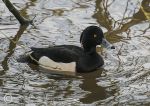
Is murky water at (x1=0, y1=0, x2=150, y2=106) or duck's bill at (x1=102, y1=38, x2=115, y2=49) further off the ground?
duck's bill at (x1=102, y1=38, x2=115, y2=49)

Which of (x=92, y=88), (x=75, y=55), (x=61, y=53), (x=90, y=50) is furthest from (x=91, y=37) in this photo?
(x=92, y=88)

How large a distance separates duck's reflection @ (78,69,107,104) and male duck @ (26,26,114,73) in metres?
0.16

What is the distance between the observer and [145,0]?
15508 millimetres

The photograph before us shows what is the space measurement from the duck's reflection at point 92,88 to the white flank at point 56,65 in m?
0.27

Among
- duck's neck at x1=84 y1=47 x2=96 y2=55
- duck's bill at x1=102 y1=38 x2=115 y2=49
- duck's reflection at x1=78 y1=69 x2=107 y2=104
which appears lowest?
duck's reflection at x1=78 y1=69 x2=107 y2=104

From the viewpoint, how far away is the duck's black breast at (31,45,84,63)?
463 inches

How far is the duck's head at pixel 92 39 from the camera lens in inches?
473

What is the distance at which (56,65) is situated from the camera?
38.7ft

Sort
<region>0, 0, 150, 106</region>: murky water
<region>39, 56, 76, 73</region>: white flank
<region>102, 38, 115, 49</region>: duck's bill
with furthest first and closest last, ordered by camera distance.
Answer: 1. <region>102, 38, 115, 49</region>: duck's bill
2. <region>39, 56, 76, 73</region>: white flank
3. <region>0, 0, 150, 106</region>: murky water

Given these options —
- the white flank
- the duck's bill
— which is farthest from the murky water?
the duck's bill

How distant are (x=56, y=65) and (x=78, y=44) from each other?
1.32m

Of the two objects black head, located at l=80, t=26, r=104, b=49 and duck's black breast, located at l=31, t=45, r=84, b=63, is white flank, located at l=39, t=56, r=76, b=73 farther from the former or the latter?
black head, located at l=80, t=26, r=104, b=49

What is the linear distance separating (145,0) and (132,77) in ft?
15.2

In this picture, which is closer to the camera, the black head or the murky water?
the murky water
